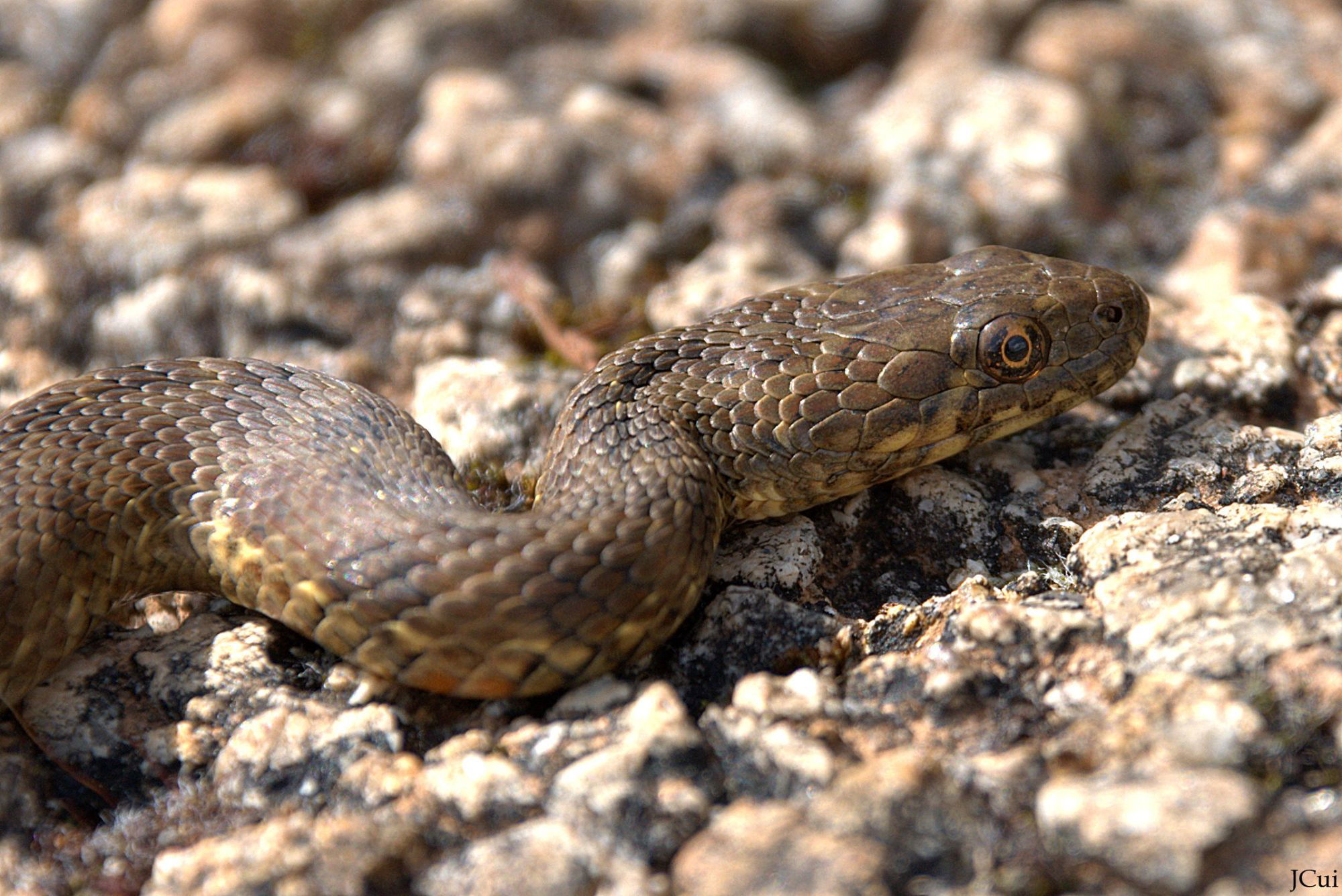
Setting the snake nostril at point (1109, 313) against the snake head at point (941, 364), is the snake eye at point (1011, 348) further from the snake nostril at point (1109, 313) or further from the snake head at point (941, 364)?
the snake nostril at point (1109, 313)

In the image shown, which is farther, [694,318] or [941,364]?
[694,318]

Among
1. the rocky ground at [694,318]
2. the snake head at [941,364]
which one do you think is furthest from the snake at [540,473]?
the rocky ground at [694,318]

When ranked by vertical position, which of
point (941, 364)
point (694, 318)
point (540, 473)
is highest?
point (941, 364)

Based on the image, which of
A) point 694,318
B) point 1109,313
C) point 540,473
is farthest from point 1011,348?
point 540,473

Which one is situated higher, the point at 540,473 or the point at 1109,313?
the point at 1109,313

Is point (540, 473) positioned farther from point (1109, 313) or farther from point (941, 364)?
point (1109, 313)

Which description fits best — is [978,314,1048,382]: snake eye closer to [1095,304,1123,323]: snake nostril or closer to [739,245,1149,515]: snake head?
[739,245,1149,515]: snake head

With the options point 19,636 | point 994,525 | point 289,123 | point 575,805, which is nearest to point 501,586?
point 575,805
